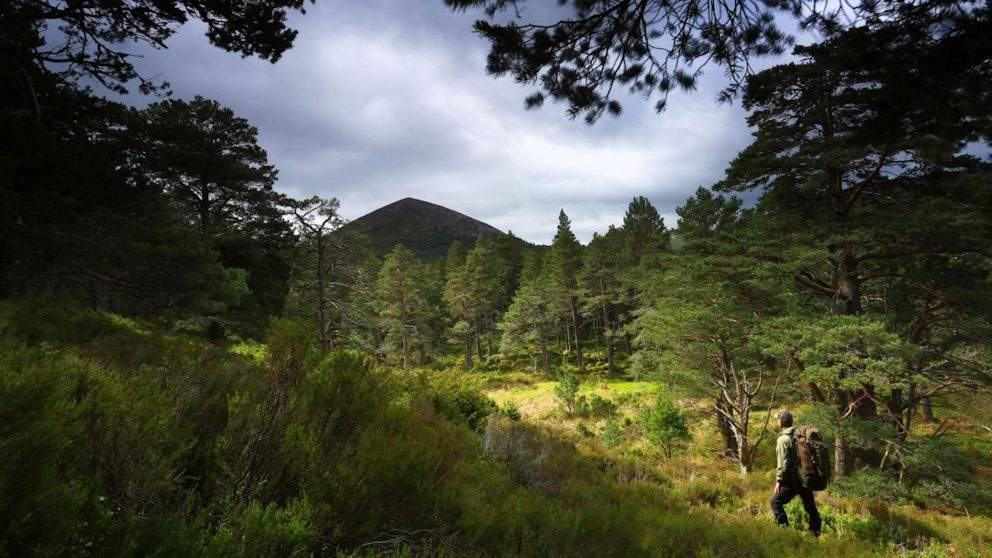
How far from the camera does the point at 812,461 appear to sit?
5.98 meters

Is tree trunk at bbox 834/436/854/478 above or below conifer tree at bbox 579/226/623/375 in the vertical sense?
below

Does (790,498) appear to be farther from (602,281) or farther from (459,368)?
(602,281)

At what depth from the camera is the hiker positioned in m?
6.13

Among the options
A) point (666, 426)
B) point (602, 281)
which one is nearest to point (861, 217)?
point (666, 426)

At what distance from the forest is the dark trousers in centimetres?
26

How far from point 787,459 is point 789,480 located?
0.37m

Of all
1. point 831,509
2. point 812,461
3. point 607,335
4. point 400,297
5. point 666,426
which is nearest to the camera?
point 812,461

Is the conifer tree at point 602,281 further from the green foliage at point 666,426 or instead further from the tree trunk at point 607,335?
the green foliage at point 666,426

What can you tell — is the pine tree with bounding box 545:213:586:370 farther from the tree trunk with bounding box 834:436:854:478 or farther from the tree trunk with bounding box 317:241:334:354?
the tree trunk with bounding box 834:436:854:478

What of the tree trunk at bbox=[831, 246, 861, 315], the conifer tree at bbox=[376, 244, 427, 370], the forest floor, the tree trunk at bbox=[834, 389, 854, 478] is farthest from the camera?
the conifer tree at bbox=[376, 244, 427, 370]

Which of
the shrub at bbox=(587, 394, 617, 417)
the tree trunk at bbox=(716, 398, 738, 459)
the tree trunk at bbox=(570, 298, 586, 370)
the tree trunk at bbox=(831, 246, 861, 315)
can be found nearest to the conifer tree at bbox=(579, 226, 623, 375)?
the tree trunk at bbox=(570, 298, 586, 370)

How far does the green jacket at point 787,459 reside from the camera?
20.2 feet

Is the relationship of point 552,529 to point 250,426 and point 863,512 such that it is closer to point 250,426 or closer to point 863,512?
point 250,426

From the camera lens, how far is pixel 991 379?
10.2m
